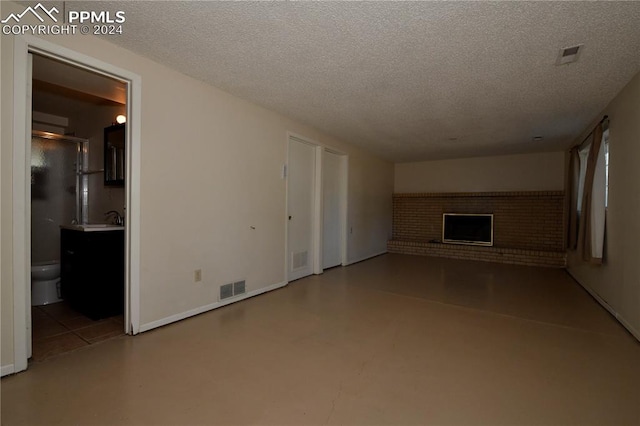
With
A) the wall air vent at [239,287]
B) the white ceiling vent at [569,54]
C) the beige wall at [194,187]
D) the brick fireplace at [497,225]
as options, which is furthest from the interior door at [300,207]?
the brick fireplace at [497,225]

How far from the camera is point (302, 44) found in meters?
2.17

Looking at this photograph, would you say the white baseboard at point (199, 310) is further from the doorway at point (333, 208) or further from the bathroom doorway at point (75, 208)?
the doorway at point (333, 208)

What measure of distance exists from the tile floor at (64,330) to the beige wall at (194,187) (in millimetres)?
323

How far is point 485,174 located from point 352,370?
19.8ft

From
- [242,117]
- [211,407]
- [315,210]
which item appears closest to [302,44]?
[242,117]

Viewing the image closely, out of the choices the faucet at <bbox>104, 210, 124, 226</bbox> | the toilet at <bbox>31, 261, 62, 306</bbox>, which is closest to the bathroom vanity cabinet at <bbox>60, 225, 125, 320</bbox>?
the toilet at <bbox>31, 261, 62, 306</bbox>

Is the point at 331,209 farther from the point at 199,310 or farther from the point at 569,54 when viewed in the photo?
the point at 569,54

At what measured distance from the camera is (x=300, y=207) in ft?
14.3

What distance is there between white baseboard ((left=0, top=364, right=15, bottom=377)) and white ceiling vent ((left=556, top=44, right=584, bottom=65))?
13.6 feet

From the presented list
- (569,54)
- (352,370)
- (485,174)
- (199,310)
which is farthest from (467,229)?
(199,310)

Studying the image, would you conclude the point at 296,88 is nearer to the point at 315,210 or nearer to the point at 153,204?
the point at 153,204

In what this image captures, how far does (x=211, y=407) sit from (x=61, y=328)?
1844mm

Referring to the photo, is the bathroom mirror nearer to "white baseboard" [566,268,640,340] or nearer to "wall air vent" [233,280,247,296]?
"wall air vent" [233,280,247,296]

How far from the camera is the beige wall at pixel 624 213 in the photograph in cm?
251
